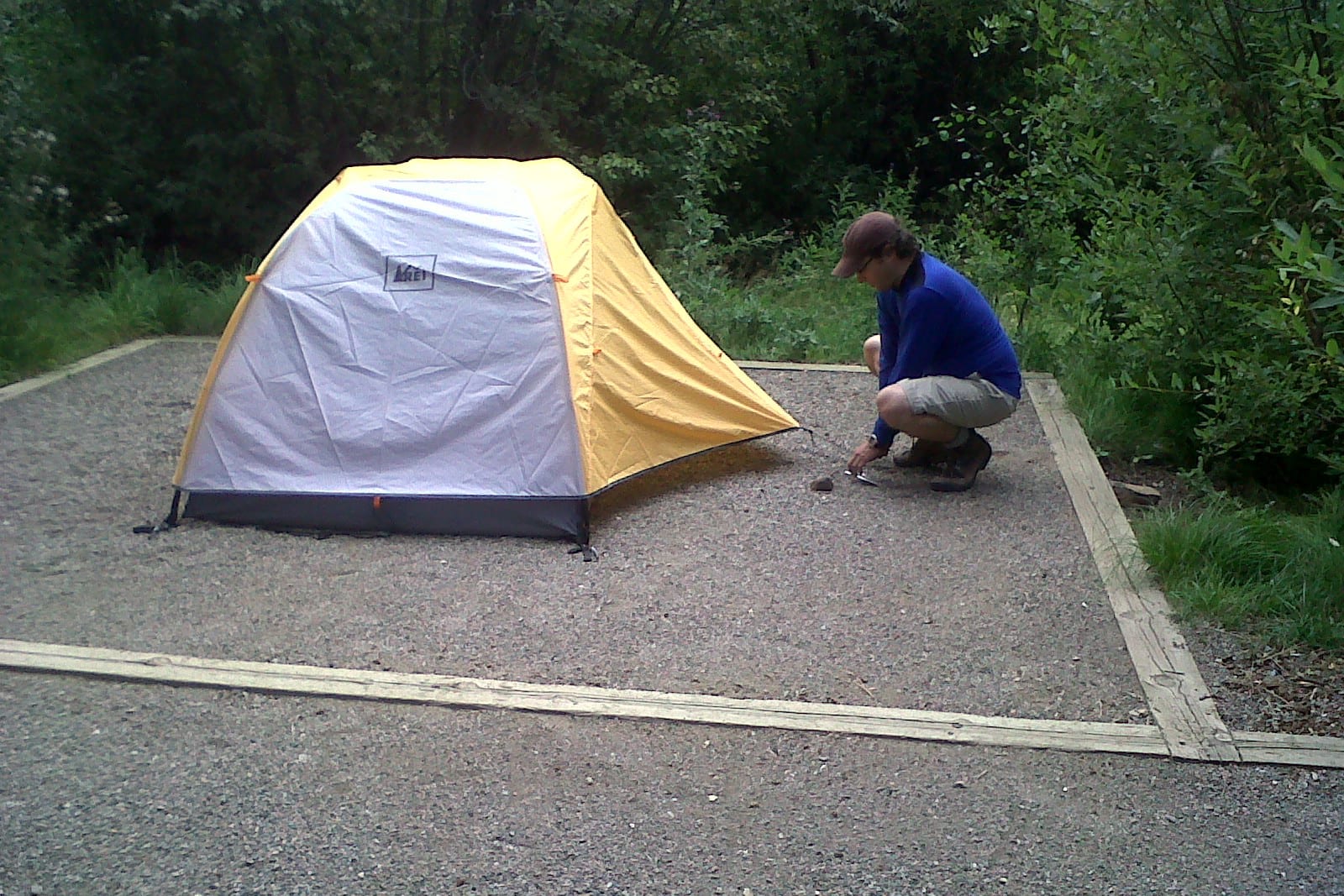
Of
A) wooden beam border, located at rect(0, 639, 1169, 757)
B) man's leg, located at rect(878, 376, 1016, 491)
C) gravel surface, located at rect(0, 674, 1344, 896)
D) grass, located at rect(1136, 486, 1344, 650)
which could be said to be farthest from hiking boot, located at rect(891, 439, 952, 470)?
gravel surface, located at rect(0, 674, 1344, 896)

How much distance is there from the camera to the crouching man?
5.18 m

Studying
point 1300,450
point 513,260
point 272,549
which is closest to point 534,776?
point 272,549

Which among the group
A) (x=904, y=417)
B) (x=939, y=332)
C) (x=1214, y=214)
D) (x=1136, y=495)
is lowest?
(x=1136, y=495)

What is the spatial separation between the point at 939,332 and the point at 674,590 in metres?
1.73

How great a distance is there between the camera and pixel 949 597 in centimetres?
442

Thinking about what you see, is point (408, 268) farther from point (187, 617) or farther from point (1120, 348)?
point (1120, 348)

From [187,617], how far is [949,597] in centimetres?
263

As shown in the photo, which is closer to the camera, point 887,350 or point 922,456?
point 887,350

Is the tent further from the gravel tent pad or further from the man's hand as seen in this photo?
the man's hand

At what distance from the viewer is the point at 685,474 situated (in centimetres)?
582

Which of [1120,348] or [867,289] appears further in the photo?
[867,289]

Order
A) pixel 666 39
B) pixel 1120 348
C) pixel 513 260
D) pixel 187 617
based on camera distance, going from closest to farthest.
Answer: pixel 187 617 → pixel 513 260 → pixel 1120 348 → pixel 666 39

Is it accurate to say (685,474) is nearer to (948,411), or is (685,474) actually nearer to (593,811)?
(948,411)

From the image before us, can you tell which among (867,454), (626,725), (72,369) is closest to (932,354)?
(867,454)
